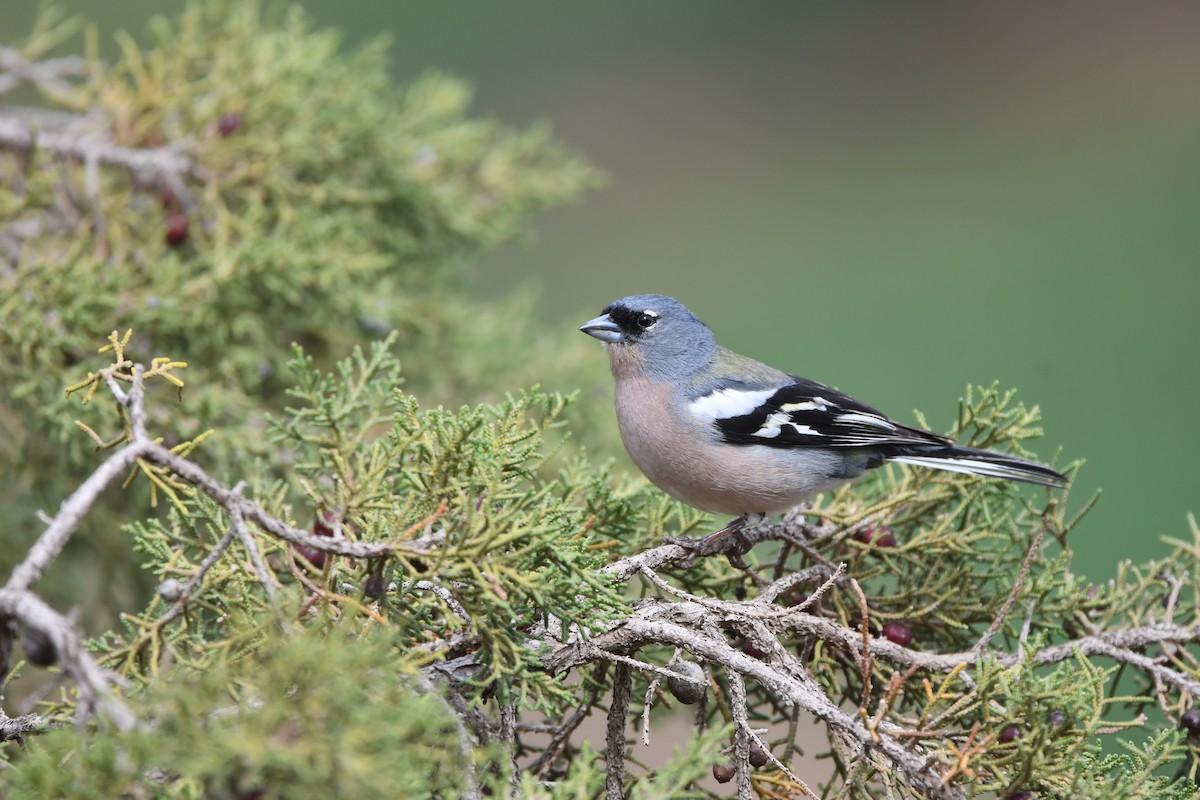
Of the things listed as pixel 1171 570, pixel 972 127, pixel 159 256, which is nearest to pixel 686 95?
pixel 972 127

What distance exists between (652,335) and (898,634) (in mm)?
1509

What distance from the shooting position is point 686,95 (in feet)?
43.8

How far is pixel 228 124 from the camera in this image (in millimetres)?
3539

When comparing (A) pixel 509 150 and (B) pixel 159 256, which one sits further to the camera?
(A) pixel 509 150

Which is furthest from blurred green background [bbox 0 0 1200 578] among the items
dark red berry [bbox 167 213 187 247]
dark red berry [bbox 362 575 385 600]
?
dark red berry [bbox 362 575 385 600]

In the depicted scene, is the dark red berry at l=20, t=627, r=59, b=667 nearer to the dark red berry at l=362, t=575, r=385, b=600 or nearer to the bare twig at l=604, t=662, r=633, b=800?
the dark red berry at l=362, t=575, r=385, b=600

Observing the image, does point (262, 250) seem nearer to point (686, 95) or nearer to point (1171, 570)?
point (1171, 570)

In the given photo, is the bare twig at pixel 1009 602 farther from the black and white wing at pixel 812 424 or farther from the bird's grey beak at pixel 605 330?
the bird's grey beak at pixel 605 330

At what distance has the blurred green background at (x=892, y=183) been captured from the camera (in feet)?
28.9

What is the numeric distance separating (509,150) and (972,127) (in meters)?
9.14

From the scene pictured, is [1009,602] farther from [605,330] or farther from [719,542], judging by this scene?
[605,330]

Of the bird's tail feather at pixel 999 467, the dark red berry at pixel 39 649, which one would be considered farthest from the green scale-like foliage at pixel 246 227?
the bird's tail feather at pixel 999 467

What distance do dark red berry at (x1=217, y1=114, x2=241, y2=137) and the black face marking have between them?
1.42m

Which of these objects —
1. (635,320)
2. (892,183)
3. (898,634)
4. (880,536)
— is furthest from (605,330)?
(892,183)
